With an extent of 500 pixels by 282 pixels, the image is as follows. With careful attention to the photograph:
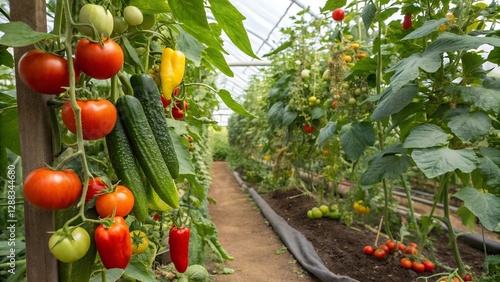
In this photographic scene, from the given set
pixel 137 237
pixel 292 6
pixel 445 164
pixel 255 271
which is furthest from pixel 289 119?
pixel 292 6

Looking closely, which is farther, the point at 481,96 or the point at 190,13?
the point at 481,96

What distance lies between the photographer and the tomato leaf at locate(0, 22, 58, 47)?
1.79ft

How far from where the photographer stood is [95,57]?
62 centimetres

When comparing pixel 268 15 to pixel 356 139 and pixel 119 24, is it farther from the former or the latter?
pixel 119 24

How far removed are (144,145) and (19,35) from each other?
29 centimetres

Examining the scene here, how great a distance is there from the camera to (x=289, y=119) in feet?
13.9

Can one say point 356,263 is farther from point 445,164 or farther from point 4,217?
point 4,217

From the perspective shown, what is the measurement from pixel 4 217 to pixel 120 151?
4.93ft

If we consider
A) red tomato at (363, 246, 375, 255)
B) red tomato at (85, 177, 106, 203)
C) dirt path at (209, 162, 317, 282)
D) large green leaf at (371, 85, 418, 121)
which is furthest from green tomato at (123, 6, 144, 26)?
red tomato at (363, 246, 375, 255)

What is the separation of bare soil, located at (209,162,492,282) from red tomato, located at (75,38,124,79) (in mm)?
2684

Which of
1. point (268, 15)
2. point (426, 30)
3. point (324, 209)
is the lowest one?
point (324, 209)

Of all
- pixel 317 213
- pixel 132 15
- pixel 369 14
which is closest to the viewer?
pixel 132 15

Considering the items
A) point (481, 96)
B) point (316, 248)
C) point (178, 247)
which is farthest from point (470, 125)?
point (316, 248)

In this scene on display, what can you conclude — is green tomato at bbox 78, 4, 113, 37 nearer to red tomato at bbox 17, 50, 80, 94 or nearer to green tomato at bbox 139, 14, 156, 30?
red tomato at bbox 17, 50, 80, 94
